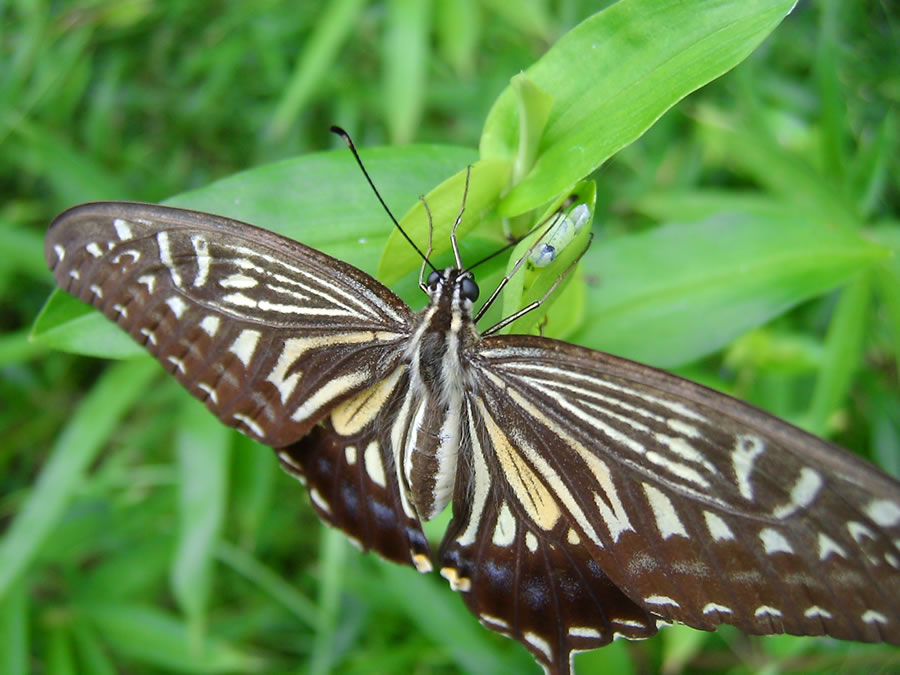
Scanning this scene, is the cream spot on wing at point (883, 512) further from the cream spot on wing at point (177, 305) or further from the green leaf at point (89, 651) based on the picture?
the green leaf at point (89, 651)

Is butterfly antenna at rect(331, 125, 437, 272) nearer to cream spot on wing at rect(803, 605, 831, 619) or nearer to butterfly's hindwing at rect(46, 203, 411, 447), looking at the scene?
butterfly's hindwing at rect(46, 203, 411, 447)

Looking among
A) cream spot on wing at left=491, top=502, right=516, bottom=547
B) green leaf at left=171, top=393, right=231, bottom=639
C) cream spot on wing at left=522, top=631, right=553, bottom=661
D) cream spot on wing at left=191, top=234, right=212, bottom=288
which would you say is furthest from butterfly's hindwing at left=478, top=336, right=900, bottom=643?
green leaf at left=171, top=393, right=231, bottom=639

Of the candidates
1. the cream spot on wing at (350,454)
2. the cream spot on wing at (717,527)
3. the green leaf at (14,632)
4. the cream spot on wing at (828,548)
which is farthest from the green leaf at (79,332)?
the green leaf at (14,632)

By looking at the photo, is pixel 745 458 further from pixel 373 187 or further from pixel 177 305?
pixel 177 305

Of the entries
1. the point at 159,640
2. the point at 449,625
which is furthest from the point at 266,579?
the point at 449,625

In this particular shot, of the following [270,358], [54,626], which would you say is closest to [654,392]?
[270,358]

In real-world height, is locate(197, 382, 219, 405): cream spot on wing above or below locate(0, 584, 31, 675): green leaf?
above
